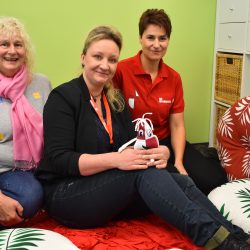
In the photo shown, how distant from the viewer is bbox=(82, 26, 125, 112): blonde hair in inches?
56.7

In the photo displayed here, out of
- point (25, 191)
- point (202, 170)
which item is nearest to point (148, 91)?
point (202, 170)

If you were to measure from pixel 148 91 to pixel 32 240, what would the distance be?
1.04m

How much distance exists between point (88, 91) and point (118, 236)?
0.60m

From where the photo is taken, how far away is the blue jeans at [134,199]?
119 centimetres

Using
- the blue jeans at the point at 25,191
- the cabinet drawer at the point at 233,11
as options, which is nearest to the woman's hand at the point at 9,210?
the blue jeans at the point at 25,191

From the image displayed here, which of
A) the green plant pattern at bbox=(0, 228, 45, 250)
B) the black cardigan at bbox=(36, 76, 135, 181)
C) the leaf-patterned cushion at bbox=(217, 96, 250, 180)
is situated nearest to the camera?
the green plant pattern at bbox=(0, 228, 45, 250)

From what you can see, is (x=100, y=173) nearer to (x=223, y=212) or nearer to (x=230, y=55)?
(x=223, y=212)

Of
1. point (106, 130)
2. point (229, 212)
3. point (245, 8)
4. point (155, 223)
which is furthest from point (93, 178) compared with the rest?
point (245, 8)

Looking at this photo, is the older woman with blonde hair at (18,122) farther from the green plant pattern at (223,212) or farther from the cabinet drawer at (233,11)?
the cabinet drawer at (233,11)

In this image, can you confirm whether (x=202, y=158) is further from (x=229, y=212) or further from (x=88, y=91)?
(x=88, y=91)

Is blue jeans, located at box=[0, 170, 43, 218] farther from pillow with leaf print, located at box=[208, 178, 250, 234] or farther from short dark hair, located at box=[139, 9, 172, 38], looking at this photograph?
short dark hair, located at box=[139, 9, 172, 38]

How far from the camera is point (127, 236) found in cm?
136

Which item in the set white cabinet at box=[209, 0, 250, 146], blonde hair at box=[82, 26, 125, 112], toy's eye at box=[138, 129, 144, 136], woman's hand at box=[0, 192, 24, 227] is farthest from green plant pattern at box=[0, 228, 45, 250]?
white cabinet at box=[209, 0, 250, 146]

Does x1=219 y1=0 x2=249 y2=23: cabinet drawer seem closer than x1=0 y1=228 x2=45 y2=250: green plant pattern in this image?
No
